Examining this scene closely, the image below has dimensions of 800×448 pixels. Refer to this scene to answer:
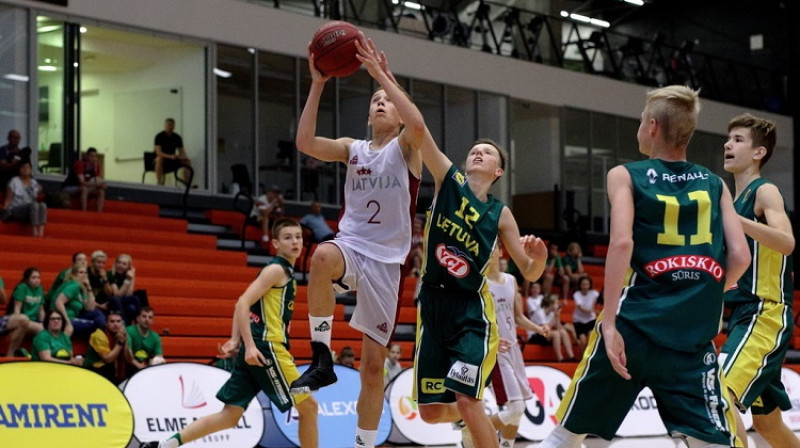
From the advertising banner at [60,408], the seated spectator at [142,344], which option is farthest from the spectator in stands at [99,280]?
the advertising banner at [60,408]

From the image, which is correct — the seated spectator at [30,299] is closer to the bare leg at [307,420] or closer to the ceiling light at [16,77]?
the bare leg at [307,420]

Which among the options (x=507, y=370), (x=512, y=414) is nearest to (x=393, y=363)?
(x=507, y=370)

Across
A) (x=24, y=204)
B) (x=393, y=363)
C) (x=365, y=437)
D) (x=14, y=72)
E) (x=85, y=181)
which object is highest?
(x=14, y=72)

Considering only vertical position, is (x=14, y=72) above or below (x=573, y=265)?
above

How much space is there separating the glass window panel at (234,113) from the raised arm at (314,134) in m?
12.6

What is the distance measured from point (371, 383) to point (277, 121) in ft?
46.2

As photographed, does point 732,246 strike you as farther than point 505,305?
No

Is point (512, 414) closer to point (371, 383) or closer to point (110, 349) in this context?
point (371, 383)

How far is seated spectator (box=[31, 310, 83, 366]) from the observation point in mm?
10680


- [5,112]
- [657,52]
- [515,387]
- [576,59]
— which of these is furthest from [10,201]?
[657,52]

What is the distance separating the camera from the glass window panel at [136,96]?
17344 mm

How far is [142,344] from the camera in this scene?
1148 cm

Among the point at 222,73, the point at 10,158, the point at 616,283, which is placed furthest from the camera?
the point at 222,73

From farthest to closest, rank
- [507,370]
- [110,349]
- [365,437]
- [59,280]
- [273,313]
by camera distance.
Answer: [59,280], [110,349], [507,370], [273,313], [365,437]
